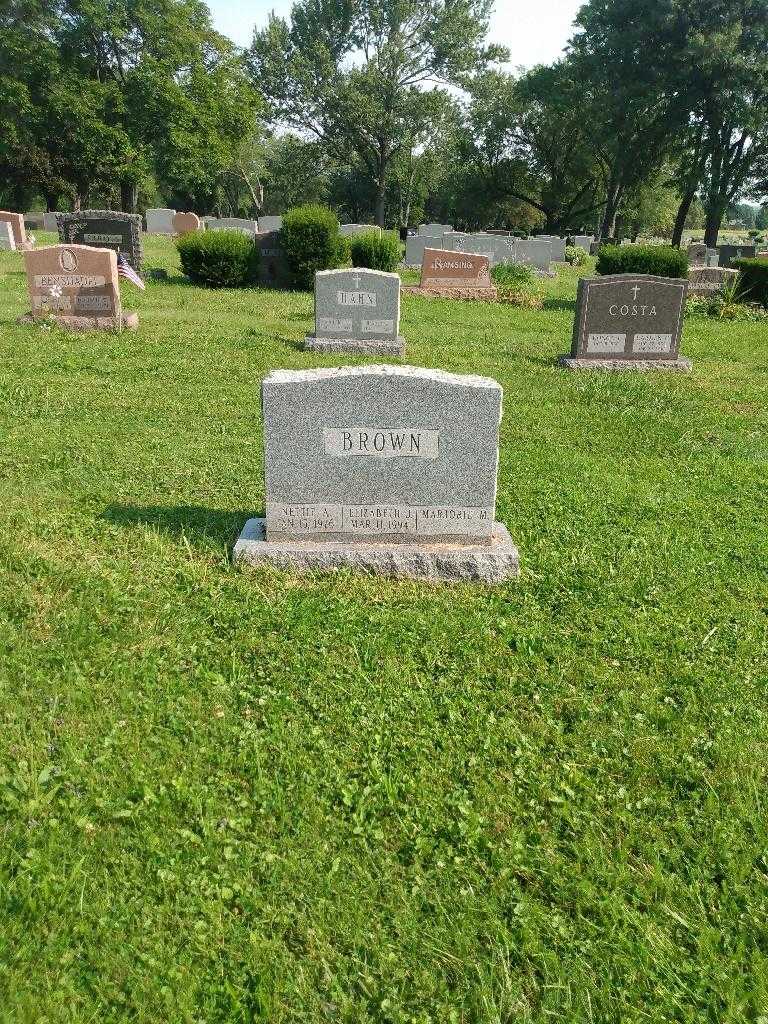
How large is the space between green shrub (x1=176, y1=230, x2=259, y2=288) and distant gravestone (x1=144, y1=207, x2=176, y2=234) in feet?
72.8

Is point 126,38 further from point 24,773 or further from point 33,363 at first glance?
point 24,773

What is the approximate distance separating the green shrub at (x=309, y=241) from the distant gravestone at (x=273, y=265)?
295mm

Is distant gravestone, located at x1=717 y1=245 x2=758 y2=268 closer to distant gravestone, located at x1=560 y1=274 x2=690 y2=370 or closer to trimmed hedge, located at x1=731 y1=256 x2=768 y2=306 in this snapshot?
trimmed hedge, located at x1=731 y1=256 x2=768 y2=306

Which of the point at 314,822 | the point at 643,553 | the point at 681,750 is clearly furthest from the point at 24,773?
the point at 643,553

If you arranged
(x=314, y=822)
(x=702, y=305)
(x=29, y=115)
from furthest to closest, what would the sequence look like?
(x=29, y=115)
(x=702, y=305)
(x=314, y=822)

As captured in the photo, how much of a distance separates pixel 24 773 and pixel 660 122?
38.0 m

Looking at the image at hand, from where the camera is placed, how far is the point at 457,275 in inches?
712

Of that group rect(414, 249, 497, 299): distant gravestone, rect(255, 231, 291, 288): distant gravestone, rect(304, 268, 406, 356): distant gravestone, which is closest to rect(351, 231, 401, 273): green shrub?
rect(414, 249, 497, 299): distant gravestone

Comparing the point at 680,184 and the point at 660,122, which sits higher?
the point at 660,122

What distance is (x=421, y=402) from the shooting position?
399 cm

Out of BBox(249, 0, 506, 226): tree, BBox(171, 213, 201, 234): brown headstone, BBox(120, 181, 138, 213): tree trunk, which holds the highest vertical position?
BBox(249, 0, 506, 226): tree

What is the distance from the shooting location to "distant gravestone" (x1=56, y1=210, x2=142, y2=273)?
57.7 ft

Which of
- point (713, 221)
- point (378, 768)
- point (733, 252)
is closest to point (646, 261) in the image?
point (733, 252)

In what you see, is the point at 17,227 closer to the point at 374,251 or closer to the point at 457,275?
the point at 374,251
